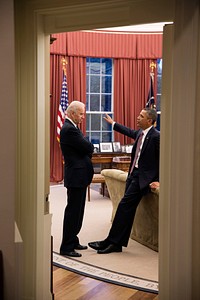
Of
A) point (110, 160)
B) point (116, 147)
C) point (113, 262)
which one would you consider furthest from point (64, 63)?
point (113, 262)

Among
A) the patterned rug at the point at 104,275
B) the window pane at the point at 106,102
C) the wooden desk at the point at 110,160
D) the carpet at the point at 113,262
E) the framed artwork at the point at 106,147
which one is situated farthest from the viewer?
the window pane at the point at 106,102

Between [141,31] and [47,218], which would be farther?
[141,31]

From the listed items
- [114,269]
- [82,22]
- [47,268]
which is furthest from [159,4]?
[114,269]

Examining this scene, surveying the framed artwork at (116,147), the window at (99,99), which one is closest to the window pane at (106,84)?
the window at (99,99)

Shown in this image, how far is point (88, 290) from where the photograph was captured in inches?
138

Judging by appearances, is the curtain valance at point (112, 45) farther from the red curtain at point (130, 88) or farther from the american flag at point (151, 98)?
the american flag at point (151, 98)

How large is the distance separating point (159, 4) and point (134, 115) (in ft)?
23.8

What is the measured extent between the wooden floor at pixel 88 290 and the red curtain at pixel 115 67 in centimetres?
Result: 554

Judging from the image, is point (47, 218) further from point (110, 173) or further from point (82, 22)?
point (110, 173)

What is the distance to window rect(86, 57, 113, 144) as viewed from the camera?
962cm

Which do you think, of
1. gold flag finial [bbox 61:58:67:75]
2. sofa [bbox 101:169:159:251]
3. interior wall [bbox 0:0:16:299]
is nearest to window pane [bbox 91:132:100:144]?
gold flag finial [bbox 61:58:67:75]

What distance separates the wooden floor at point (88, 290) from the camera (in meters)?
3.36

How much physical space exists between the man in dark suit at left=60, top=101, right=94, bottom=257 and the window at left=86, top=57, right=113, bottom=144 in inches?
209

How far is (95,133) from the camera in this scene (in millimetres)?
9742
